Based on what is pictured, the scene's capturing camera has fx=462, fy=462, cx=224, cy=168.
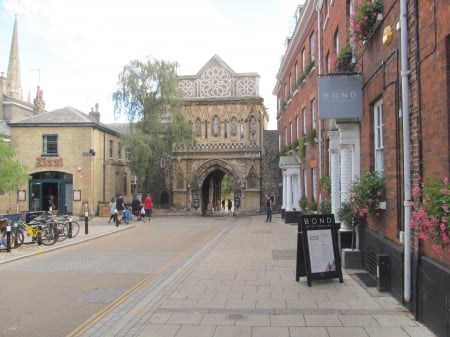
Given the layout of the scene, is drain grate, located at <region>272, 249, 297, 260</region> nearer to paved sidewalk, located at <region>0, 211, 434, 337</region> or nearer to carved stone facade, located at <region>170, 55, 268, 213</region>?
paved sidewalk, located at <region>0, 211, 434, 337</region>

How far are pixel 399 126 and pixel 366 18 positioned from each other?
2669 mm

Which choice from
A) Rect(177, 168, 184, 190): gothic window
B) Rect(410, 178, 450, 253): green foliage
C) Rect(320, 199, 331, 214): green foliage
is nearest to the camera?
Rect(410, 178, 450, 253): green foliage

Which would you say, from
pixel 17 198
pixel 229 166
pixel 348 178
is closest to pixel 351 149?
pixel 348 178

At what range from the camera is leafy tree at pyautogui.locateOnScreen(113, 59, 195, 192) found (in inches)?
1291

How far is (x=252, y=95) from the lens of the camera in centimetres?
3928

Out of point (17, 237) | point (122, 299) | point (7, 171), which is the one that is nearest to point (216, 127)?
point (7, 171)

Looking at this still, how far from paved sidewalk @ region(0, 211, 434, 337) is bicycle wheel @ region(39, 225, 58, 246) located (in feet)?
22.8

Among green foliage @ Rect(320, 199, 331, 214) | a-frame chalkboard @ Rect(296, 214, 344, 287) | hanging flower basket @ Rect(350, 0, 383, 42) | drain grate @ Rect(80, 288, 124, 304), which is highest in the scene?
hanging flower basket @ Rect(350, 0, 383, 42)

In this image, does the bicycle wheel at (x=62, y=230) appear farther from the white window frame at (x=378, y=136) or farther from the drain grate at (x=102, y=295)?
the white window frame at (x=378, y=136)

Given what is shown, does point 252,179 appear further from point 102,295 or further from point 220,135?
point 102,295

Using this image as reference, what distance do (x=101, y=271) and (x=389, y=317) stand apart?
665cm

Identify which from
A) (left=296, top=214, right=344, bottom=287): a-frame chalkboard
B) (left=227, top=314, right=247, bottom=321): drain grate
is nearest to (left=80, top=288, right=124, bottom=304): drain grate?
(left=227, top=314, right=247, bottom=321): drain grate

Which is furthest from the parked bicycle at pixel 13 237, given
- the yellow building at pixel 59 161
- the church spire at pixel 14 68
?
the church spire at pixel 14 68

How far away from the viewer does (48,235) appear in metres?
15.6
